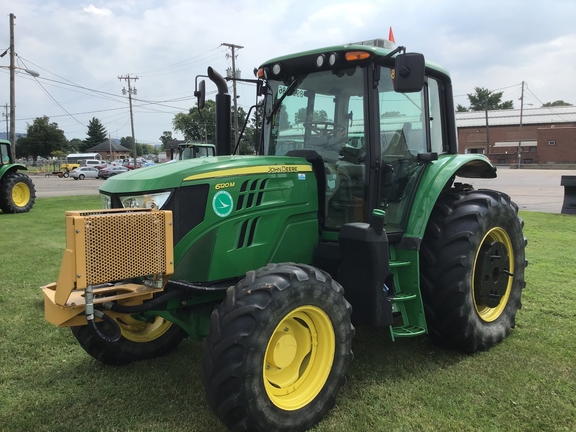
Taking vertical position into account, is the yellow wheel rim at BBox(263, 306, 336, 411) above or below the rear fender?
below

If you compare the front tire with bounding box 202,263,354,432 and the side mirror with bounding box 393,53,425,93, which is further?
the side mirror with bounding box 393,53,425,93

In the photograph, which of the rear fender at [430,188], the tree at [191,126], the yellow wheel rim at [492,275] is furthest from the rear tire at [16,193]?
the tree at [191,126]

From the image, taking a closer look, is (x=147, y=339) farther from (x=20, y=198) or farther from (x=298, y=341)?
(x=20, y=198)

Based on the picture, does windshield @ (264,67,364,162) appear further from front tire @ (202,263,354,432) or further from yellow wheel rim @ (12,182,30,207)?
yellow wheel rim @ (12,182,30,207)

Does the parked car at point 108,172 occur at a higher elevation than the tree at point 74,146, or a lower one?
lower

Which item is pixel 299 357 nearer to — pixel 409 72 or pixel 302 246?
pixel 302 246

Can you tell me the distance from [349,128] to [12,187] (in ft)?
45.9

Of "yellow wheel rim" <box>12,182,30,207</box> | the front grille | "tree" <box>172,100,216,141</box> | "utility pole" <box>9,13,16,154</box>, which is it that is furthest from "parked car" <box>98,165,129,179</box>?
the front grille

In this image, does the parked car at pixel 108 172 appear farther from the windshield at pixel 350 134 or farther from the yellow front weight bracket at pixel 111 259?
the yellow front weight bracket at pixel 111 259

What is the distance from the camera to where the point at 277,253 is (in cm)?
349

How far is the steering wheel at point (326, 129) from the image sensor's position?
148 inches

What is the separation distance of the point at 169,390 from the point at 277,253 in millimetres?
1213

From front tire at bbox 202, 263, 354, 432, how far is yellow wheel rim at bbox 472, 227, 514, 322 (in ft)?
5.08

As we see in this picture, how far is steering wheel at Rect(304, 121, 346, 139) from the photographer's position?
3.77m
